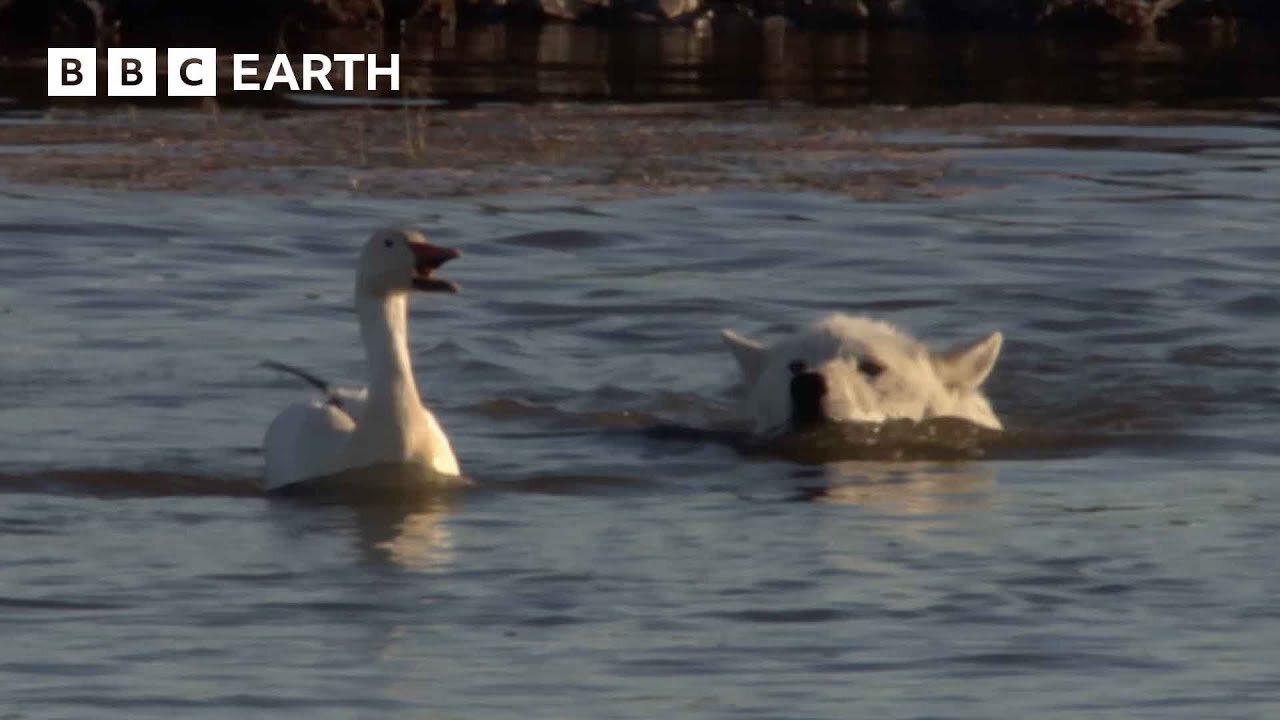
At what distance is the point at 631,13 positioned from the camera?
131ft

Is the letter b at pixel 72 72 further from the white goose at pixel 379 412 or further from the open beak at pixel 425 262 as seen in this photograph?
the open beak at pixel 425 262

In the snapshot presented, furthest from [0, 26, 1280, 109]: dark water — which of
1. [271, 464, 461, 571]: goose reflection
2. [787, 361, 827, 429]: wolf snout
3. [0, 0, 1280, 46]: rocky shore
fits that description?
[271, 464, 461, 571]: goose reflection

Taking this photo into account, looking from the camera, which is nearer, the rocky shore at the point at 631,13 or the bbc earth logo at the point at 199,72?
the bbc earth logo at the point at 199,72

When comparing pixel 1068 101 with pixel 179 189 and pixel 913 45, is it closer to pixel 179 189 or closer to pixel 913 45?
pixel 913 45

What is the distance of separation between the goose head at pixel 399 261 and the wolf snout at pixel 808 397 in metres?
1.57

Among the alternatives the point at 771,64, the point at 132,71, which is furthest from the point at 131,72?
the point at 771,64

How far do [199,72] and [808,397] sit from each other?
60.1ft

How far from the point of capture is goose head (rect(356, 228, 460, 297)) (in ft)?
40.4

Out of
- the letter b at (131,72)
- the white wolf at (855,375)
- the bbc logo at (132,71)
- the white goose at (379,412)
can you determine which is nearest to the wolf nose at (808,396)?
the white wolf at (855,375)

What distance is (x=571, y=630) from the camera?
31.1ft

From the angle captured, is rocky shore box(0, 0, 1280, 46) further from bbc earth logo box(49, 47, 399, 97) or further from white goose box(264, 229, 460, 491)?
white goose box(264, 229, 460, 491)

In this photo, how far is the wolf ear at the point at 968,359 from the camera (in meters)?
13.4

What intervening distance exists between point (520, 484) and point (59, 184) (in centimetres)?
960

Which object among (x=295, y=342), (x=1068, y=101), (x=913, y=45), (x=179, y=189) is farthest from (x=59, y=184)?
(x=913, y=45)
